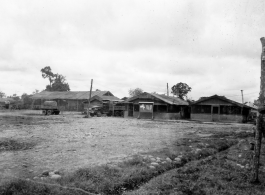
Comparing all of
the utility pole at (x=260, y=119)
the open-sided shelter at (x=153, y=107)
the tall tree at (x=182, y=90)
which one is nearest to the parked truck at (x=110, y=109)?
the open-sided shelter at (x=153, y=107)

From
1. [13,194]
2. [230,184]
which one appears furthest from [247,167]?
[13,194]

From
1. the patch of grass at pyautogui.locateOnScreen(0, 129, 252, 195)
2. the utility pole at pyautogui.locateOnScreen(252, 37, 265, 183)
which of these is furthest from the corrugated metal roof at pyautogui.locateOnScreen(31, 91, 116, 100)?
the utility pole at pyautogui.locateOnScreen(252, 37, 265, 183)

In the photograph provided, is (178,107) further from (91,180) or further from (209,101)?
(91,180)

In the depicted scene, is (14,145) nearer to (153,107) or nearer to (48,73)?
(153,107)

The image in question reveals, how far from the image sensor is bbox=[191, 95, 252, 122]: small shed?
94.5 feet

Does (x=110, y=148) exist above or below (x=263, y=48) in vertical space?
below

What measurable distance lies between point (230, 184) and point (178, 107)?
30.4 meters

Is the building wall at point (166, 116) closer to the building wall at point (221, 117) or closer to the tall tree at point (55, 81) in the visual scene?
the building wall at point (221, 117)

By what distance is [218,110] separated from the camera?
29906 mm

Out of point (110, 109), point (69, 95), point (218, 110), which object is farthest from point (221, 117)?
point (69, 95)

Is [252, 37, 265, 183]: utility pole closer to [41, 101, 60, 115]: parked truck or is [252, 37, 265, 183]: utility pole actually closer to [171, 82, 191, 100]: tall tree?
[41, 101, 60, 115]: parked truck

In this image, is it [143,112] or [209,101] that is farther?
[143,112]

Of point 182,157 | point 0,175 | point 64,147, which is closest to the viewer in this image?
point 0,175

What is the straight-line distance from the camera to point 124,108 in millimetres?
37250
